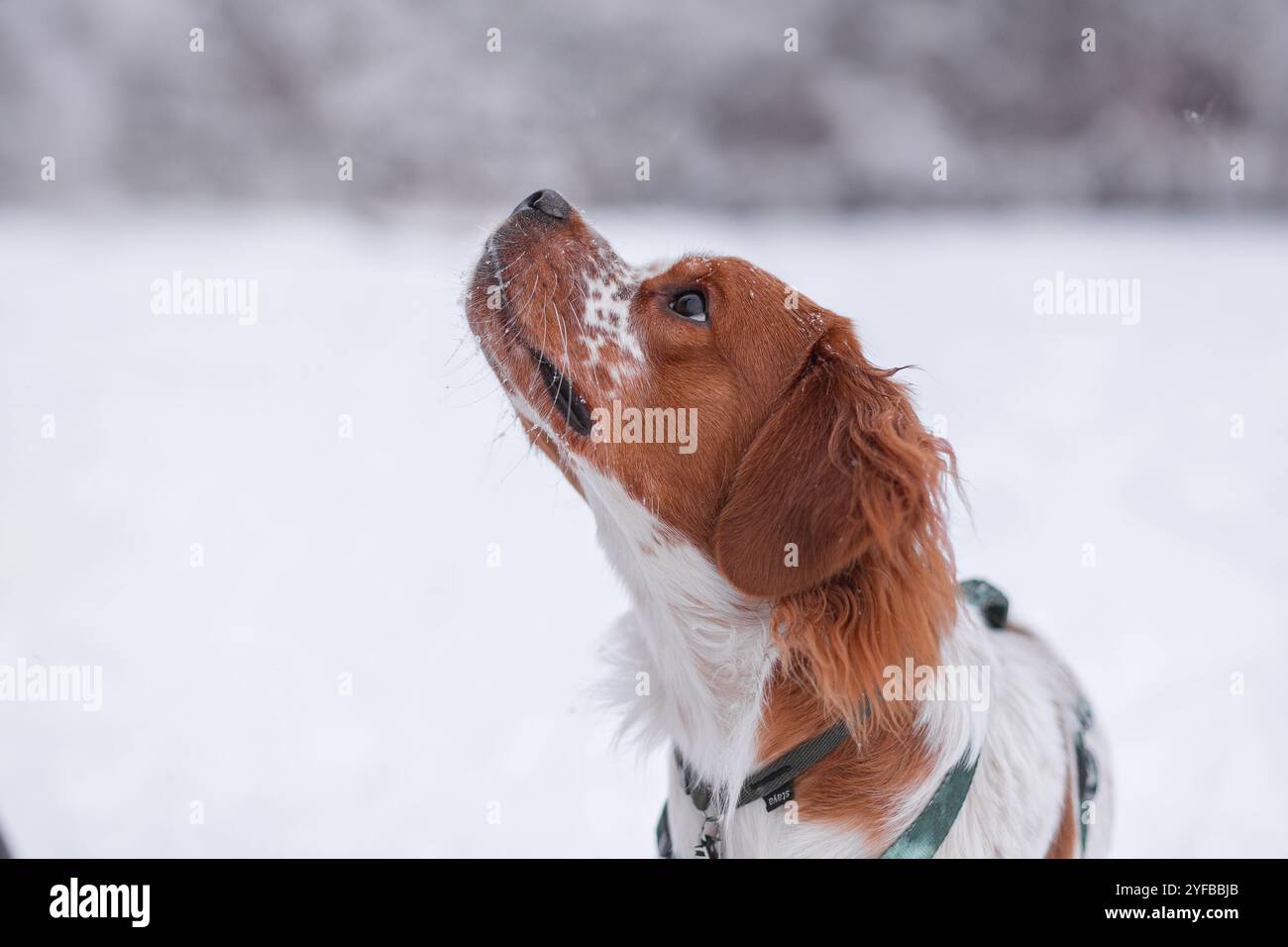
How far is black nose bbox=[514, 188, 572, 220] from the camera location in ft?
6.75

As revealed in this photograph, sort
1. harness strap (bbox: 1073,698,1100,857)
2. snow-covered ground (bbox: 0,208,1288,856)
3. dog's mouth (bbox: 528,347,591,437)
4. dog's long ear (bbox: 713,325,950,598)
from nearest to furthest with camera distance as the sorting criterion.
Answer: dog's long ear (bbox: 713,325,950,598) < dog's mouth (bbox: 528,347,591,437) < harness strap (bbox: 1073,698,1100,857) < snow-covered ground (bbox: 0,208,1288,856)

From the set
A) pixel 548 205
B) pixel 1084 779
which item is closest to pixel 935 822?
pixel 1084 779

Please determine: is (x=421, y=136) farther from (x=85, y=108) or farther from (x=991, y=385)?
(x=991, y=385)

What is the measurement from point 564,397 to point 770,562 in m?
0.50

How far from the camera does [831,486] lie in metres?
1.70

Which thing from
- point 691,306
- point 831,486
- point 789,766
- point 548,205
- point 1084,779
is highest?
point 548,205

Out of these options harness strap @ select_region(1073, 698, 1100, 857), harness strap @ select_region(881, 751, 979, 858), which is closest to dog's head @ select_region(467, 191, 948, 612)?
harness strap @ select_region(881, 751, 979, 858)

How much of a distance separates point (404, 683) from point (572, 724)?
638 mm

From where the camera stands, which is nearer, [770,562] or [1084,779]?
[770,562]

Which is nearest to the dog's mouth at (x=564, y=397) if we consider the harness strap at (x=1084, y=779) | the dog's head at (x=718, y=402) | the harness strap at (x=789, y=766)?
the dog's head at (x=718, y=402)

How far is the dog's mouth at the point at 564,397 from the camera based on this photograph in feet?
6.11

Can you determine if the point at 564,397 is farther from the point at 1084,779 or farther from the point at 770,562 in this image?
the point at 1084,779

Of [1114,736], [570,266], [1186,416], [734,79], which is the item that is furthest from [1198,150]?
[570,266]

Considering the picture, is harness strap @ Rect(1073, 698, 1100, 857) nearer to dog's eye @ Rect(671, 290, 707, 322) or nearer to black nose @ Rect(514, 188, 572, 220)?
dog's eye @ Rect(671, 290, 707, 322)
